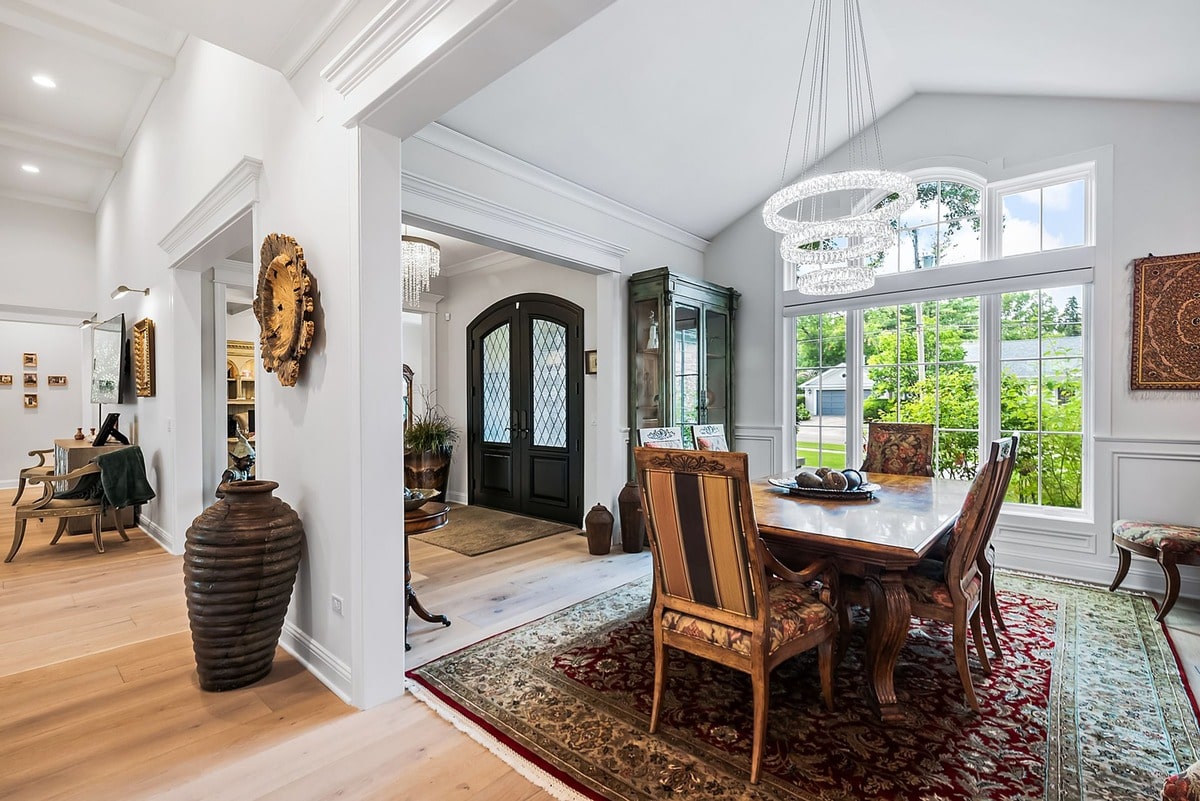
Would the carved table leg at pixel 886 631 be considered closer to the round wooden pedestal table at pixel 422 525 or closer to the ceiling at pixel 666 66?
the round wooden pedestal table at pixel 422 525

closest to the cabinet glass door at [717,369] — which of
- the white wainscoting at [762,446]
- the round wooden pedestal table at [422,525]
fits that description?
the white wainscoting at [762,446]

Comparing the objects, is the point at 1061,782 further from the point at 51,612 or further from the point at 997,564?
the point at 51,612

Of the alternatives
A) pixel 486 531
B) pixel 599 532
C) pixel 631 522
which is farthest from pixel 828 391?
pixel 486 531

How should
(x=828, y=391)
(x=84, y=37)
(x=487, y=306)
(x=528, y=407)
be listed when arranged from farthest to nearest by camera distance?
1. (x=487, y=306)
2. (x=528, y=407)
3. (x=828, y=391)
4. (x=84, y=37)

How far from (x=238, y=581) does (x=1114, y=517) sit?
5202 mm

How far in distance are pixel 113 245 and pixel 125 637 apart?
526cm

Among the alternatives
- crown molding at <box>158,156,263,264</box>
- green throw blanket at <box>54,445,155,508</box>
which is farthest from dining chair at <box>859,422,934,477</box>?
green throw blanket at <box>54,445,155,508</box>

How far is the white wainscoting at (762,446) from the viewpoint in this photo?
200 inches

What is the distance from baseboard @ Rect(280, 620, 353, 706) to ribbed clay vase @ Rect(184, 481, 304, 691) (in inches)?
6.7

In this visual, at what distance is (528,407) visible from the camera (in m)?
5.94

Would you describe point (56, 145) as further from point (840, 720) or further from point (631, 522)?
point (840, 720)

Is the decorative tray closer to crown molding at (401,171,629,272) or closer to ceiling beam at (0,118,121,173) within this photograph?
crown molding at (401,171,629,272)

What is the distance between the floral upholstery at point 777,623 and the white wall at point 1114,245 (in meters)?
2.99

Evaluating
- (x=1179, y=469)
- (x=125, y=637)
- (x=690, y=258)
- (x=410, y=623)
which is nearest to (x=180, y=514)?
(x=125, y=637)
